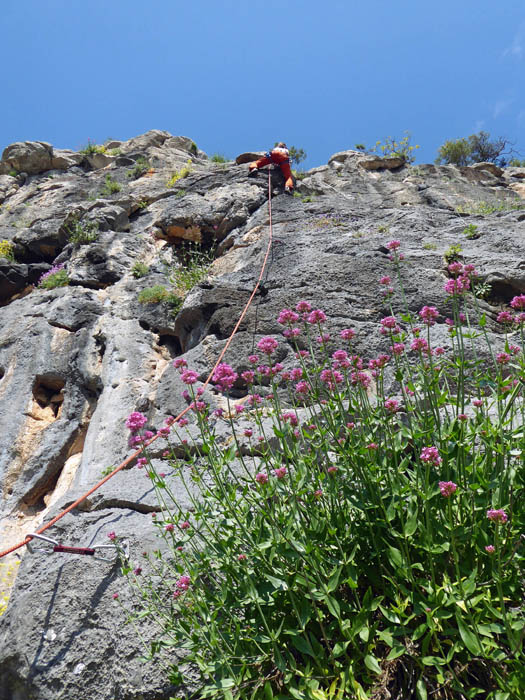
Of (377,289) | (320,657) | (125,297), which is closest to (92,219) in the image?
(125,297)

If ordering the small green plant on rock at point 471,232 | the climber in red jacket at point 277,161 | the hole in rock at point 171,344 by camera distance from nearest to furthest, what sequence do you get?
the small green plant on rock at point 471,232 → the hole in rock at point 171,344 → the climber in red jacket at point 277,161

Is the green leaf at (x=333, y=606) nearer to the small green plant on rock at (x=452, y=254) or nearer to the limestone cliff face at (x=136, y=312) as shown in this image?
the limestone cliff face at (x=136, y=312)

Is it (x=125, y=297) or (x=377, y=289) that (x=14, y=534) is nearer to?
(x=125, y=297)

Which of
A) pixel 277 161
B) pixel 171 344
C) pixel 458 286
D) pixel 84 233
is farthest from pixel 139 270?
pixel 458 286

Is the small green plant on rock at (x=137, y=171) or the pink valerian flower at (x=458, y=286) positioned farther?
the small green plant on rock at (x=137, y=171)

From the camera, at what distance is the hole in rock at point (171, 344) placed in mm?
7979

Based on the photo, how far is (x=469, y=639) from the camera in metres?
2.10

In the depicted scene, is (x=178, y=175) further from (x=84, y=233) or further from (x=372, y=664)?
(x=372, y=664)

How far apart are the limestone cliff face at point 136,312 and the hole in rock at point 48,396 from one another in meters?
0.03

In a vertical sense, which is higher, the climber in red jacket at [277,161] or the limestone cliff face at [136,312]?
the climber in red jacket at [277,161]

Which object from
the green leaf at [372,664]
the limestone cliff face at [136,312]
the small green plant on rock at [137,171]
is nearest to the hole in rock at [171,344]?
the limestone cliff face at [136,312]

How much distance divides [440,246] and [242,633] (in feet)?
22.0

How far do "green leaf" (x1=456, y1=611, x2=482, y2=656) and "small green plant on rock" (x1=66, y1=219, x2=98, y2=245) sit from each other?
10.7 meters

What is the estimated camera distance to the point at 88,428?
6.52m
